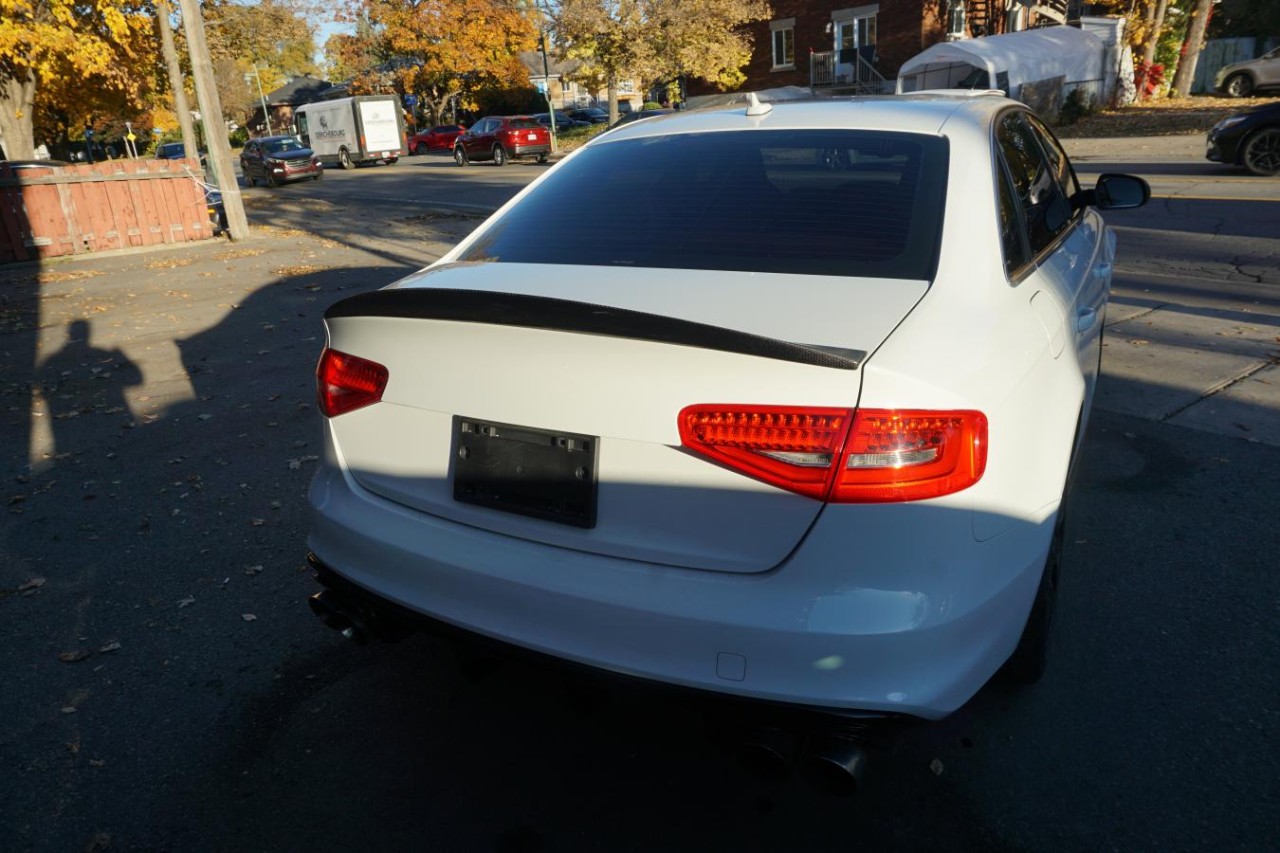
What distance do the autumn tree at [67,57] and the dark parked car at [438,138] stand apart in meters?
23.6

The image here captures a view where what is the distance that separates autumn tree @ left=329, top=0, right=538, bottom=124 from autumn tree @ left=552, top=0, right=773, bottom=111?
69.7ft

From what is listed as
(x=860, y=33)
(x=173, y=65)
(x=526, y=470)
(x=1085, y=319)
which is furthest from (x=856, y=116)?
(x=860, y=33)

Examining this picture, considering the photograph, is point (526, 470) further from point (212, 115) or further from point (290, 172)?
point (290, 172)

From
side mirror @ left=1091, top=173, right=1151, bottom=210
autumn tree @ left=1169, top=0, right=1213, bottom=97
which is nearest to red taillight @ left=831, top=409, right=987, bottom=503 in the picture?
side mirror @ left=1091, top=173, right=1151, bottom=210

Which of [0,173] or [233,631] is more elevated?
A: [0,173]

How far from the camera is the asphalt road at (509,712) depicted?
2.41m

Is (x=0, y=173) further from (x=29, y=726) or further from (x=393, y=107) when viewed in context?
(x=393, y=107)

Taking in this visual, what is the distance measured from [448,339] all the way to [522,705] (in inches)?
50.4

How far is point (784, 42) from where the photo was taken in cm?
3659

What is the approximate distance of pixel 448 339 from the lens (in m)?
2.27

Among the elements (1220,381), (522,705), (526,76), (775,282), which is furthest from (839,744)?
(526,76)

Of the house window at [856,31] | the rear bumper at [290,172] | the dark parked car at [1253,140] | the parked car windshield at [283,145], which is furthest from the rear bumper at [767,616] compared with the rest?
the house window at [856,31]

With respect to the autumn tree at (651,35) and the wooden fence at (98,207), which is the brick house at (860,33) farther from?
the wooden fence at (98,207)

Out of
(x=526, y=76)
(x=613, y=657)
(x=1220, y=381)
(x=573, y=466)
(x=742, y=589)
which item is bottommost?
(x=1220, y=381)
